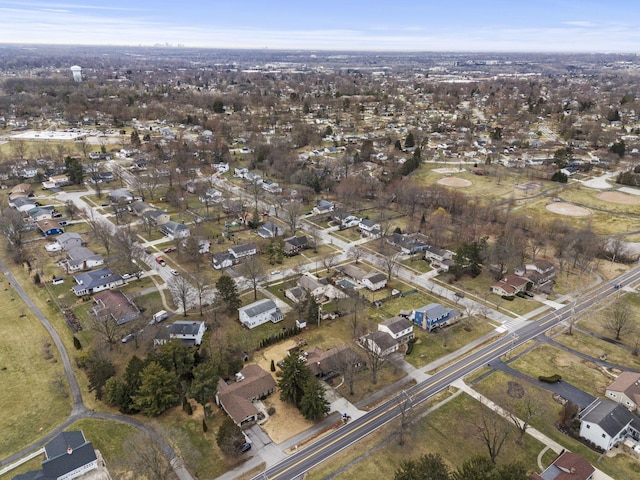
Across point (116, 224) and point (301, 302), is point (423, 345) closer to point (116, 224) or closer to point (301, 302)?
point (301, 302)

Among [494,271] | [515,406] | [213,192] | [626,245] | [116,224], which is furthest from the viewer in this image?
[213,192]

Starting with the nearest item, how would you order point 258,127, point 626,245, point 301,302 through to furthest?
Answer: point 301,302 → point 626,245 → point 258,127

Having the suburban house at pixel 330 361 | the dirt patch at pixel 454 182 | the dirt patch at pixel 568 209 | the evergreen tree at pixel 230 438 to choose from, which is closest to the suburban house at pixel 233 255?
the suburban house at pixel 330 361

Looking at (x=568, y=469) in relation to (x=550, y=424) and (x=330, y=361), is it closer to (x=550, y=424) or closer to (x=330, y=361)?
(x=550, y=424)

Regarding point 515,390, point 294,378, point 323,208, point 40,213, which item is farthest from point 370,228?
point 40,213

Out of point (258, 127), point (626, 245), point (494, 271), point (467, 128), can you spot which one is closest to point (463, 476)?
point (494, 271)

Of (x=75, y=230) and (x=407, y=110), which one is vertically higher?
(x=407, y=110)

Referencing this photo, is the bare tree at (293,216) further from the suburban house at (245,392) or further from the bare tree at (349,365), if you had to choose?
the suburban house at (245,392)

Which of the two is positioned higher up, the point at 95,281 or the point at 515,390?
the point at 95,281
